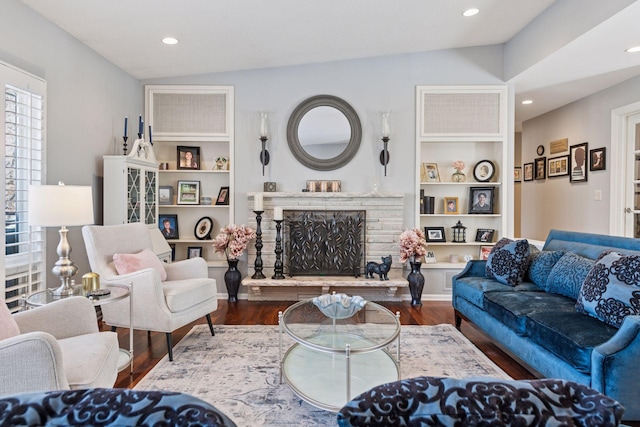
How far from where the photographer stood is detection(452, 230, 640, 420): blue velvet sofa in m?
1.72

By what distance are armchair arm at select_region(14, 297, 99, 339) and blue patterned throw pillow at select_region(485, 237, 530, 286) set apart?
2894mm

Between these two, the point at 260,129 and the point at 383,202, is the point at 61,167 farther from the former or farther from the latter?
the point at 383,202

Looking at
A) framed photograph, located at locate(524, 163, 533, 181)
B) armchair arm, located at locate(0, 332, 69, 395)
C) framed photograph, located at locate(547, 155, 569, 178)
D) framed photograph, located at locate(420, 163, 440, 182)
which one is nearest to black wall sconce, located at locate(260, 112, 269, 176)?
framed photograph, located at locate(420, 163, 440, 182)

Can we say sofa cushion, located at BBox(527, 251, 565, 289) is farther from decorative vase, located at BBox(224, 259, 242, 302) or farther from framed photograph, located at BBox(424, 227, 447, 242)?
decorative vase, located at BBox(224, 259, 242, 302)

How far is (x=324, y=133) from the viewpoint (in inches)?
177

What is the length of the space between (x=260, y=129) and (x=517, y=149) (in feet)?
17.7

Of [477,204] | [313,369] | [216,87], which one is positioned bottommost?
[313,369]

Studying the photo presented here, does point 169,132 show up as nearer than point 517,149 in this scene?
Yes

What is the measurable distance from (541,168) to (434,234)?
8.07 ft

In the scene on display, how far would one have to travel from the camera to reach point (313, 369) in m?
2.21

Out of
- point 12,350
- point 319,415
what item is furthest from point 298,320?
point 12,350

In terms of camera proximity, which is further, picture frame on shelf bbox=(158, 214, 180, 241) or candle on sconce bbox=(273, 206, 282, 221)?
A: picture frame on shelf bbox=(158, 214, 180, 241)

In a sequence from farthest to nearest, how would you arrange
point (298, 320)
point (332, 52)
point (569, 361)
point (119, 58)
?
point (332, 52), point (119, 58), point (298, 320), point (569, 361)

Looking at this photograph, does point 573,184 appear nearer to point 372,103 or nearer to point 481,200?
point 481,200
